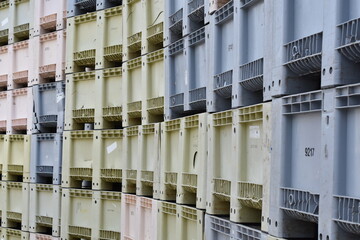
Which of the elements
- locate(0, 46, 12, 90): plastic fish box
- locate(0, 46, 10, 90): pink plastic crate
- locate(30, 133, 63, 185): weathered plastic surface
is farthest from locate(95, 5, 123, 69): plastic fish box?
locate(0, 46, 10, 90): pink plastic crate

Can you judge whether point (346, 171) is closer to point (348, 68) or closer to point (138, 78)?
point (348, 68)

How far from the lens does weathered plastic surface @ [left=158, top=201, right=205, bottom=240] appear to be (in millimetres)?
6989

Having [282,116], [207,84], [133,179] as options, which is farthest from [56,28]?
[282,116]

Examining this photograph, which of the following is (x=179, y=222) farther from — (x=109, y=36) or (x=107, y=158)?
(x=109, y=36)

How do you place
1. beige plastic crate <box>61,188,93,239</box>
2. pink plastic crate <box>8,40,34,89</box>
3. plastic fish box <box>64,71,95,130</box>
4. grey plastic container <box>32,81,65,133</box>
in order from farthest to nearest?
pink plastic crate <box>8,40,34,89</box> → grey plastic container <box>32,81,65,133</box> → plastic fish box <box>64,71,95,130</box> → beige plastic crate <box>61,188,93,239</box>

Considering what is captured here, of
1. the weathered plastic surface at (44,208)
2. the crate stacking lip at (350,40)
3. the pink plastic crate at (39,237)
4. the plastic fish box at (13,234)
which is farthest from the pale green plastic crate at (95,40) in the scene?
the crate stacking lip at (350,40)

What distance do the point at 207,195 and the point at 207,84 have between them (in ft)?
3.40

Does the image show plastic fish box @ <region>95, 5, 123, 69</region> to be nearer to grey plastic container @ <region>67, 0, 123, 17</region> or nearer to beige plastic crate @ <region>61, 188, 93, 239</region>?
grey plastic container @ <region>67, 0, 123, 17</region>

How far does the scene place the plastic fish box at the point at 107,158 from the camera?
9891 millimetres

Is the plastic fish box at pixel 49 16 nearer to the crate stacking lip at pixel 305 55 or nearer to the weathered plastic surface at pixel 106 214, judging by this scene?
the weathered plastic surface at pixel 106 214

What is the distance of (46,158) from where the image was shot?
37.4ft

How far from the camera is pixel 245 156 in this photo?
600 centimetres

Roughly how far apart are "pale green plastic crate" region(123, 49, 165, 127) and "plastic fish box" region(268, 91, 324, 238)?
11.4ft

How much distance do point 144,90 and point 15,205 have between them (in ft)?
13.6
